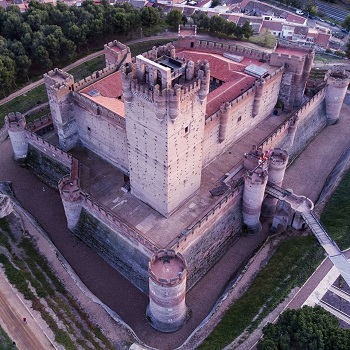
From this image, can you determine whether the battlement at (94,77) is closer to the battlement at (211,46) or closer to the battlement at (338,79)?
the battlement at (211,46)

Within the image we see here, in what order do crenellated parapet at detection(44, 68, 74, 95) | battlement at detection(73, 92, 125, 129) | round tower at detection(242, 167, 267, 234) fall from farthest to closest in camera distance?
crenellated parapet at detection(44, 68, 74, 95)
battlement at detection(73, 92, 125, 129)
round tower at detection(242, 167, 267, 234)

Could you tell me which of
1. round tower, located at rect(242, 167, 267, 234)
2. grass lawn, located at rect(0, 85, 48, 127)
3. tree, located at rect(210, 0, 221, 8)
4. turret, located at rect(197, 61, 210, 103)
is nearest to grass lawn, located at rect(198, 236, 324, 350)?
round tower, located at rect(242, 167, 267, 234)

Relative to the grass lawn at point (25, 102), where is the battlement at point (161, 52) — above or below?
above

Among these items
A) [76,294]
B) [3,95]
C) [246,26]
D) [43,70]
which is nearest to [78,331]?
[76,294]

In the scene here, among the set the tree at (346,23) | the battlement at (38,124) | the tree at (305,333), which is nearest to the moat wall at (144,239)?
the battlement at (38,124)

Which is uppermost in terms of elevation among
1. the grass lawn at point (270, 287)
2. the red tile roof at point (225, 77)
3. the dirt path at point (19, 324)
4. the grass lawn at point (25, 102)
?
the red tile roof at point (225, 77)

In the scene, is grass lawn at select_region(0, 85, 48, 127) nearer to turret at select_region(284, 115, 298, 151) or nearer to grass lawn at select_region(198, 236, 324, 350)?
turret at select_region(284, 115, 298, 151)
